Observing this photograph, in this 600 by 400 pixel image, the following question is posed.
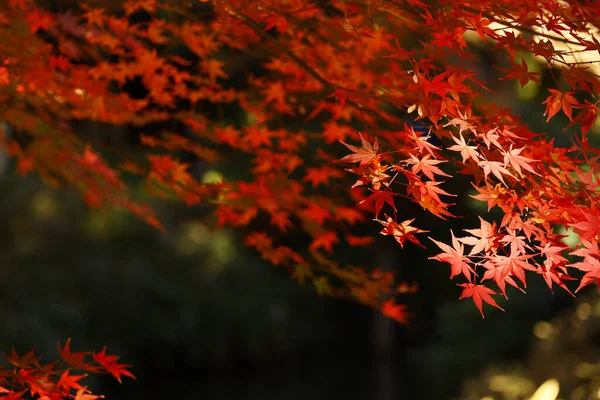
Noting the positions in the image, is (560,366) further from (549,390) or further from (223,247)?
(223,247)

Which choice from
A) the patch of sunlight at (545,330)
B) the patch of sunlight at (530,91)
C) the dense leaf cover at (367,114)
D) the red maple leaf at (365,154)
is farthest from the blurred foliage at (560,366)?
the patch of sunlight at (530,91)

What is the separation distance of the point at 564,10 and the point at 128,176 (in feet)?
26.3

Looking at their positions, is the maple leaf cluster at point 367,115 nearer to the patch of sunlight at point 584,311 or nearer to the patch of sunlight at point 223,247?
the patch of sunlight at point 584,311

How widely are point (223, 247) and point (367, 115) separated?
6414 mm

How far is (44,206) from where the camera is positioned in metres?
8.63

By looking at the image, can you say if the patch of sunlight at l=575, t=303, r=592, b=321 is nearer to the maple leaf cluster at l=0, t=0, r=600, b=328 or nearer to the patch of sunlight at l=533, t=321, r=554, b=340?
the patch of sunlight at l=533, t=321, r=554, b=340

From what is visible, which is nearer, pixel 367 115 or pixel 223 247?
pixel 367 115

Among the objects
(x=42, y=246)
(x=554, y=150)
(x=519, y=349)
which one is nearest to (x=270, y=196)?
(x=554, y=150)

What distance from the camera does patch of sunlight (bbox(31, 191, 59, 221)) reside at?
8.55 metres

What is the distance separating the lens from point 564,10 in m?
2.44

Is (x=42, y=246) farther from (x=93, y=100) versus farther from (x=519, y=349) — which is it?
(x=519, y=349)

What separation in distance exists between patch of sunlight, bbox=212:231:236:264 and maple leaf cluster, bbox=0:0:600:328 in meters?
3.95

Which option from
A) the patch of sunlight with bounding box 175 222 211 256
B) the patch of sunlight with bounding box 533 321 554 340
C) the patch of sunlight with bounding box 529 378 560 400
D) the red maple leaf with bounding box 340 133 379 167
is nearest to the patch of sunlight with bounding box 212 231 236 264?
the patch of sunlight with bounding box 175 222 211 256

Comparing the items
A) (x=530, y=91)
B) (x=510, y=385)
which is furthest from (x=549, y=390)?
(x=530, y=91)
